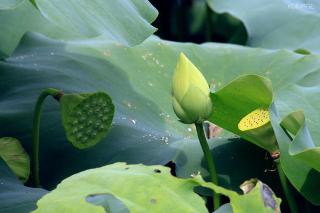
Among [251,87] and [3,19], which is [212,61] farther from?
[251,87]

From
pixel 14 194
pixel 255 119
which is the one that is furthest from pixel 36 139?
pixel 255 119

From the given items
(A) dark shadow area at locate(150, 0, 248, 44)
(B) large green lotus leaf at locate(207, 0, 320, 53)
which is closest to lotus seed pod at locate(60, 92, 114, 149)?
(B) large green lotus leaf at locate(207, 0, 320, 53)

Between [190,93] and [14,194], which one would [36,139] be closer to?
[14,194]

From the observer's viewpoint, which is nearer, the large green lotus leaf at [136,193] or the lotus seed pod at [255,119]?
the large green lotus leaf at [136,193]

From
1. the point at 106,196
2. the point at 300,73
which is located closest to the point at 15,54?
the point at 300,73

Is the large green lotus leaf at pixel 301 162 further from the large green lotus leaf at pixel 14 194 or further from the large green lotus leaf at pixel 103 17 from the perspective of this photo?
the large green lotus leaf at pixel 14 194

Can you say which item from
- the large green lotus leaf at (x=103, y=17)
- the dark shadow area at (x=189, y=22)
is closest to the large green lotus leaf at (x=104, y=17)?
the large green lotus leaf at (x=103, y=17)

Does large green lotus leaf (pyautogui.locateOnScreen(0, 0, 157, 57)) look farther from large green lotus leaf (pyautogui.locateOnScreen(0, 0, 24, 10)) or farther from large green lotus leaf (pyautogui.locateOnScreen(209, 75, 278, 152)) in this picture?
large green lotus leaf (pyautogui.locateOnScreen(209, 75, 278, 152))

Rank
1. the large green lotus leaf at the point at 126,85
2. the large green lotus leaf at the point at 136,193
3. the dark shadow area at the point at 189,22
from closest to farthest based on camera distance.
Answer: the large green lotus leaf at the point at 136,193 → the large green lotus leaf at the point at 126,85 → the dark shadow area at the point at 189,22
